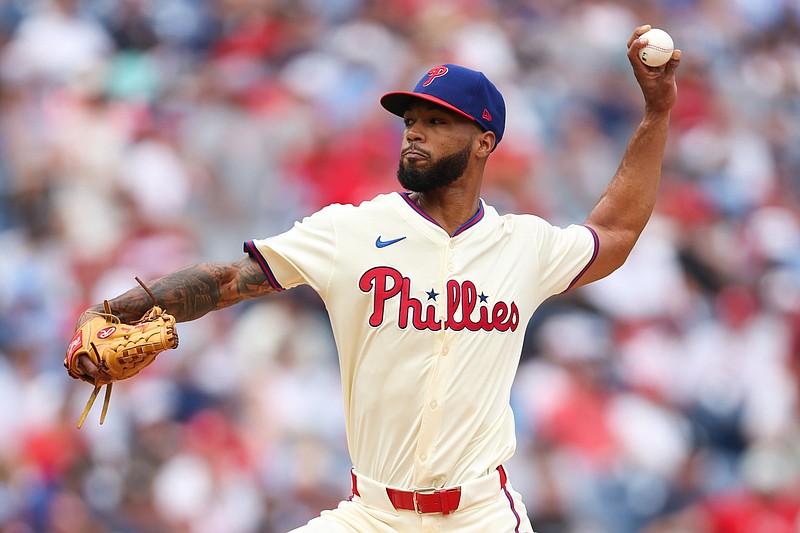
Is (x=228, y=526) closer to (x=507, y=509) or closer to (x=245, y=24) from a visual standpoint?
(x=507, y=509)

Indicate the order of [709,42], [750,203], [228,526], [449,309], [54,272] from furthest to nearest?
[709,42] < [750,203] < [54,272] < [228,526] < [449,309]

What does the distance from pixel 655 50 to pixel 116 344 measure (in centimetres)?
233

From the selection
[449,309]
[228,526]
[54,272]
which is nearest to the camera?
[449,309]

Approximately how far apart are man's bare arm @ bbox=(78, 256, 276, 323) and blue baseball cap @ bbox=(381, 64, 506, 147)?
31.8 inches

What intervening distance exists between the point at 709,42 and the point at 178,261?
5583mm

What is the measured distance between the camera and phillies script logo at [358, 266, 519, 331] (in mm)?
3943

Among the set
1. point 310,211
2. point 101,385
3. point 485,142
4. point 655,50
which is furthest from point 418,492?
point 310,211

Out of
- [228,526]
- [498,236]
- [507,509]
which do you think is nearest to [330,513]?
[507,509]

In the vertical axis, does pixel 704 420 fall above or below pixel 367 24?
below

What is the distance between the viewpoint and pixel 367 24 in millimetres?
10102

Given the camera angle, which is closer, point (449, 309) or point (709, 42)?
point (449, 309)

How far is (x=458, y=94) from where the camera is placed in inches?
161

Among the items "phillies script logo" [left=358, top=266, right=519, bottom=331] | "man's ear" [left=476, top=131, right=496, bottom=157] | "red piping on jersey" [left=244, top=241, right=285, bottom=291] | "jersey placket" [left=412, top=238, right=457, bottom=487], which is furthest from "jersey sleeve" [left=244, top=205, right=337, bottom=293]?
"man's ear" [left=476, top=131, right=496, bottom=157]

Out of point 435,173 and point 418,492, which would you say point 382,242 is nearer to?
point 435,173
